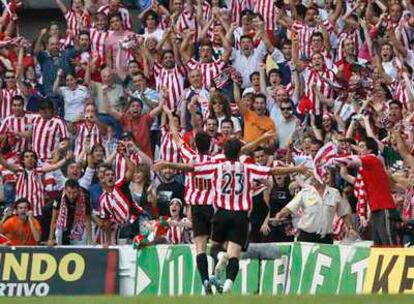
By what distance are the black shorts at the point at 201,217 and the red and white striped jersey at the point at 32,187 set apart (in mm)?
5064

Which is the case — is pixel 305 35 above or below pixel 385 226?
above

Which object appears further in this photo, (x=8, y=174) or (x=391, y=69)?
(x=391, y=69)

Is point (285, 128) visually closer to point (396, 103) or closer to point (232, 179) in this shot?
point (396, 103)

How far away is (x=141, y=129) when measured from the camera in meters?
24.8

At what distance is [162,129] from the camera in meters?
24.6

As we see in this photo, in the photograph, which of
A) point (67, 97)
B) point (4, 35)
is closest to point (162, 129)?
point (67, 97)

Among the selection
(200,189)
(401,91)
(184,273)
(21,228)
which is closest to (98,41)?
(21,228)

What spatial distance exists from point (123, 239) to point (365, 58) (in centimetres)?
497

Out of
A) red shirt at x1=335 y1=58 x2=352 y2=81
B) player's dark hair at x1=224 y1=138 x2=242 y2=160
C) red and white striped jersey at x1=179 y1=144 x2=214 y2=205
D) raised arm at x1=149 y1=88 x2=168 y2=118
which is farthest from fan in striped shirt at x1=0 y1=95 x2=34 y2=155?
player's dark hair at x1=224 y1=138 x2=242 y2=160

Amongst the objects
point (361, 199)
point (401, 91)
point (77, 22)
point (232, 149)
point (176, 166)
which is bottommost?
point (361, 199)

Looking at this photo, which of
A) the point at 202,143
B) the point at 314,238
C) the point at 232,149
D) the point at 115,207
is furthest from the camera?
the point at 115,207

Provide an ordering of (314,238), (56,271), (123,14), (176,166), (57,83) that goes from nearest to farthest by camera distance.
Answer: (176,166) → (314,238) → (56,271) → (57,83) → (123,14)

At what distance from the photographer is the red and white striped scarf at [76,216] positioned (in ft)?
76.0

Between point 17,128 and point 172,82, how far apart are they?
95.5 inches
